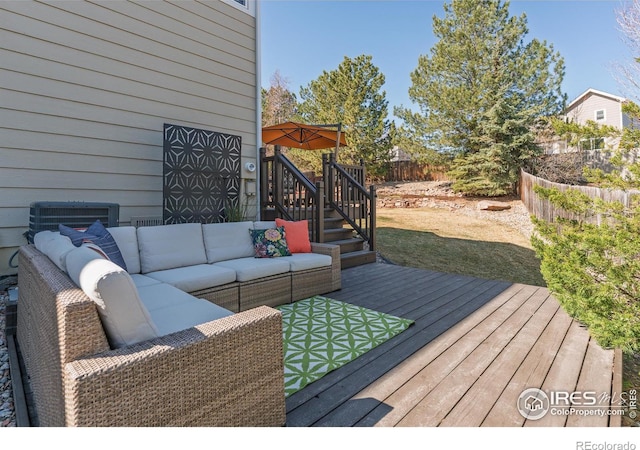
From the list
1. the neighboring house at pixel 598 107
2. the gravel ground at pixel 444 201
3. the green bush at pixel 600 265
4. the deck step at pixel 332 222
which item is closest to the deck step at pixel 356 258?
the deck step at pixel 332 222

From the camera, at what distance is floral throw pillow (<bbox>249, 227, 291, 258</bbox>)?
13.0 feet

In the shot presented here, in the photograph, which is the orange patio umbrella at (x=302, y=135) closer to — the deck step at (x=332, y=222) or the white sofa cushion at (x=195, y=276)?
the deck step at (x=332, y=222)

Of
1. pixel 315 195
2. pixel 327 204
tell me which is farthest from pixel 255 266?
pixel 327 204

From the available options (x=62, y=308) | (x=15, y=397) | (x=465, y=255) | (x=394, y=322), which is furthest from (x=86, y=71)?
(x=465, y=255)

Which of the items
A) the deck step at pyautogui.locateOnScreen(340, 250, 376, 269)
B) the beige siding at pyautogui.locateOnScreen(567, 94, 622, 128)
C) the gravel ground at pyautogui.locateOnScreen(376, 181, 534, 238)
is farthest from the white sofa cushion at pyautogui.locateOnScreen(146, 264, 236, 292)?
the beige siding at pyautogui.locateOnScreen(567, 94, 622, 128)

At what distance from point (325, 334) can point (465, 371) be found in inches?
44.5

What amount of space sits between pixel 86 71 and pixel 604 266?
18.7 feet

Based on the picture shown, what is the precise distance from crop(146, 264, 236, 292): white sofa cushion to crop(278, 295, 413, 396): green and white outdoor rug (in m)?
0.72

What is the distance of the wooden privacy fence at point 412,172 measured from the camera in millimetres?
17141

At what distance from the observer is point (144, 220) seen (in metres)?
4.65

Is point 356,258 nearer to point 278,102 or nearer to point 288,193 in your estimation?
point 288,193

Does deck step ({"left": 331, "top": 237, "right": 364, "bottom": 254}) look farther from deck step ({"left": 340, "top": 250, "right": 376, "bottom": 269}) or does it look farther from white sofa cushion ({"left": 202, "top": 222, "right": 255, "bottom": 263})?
white sofa cushion ({"left": 202, "top": 222, "right": 255, "bottom": 263})
